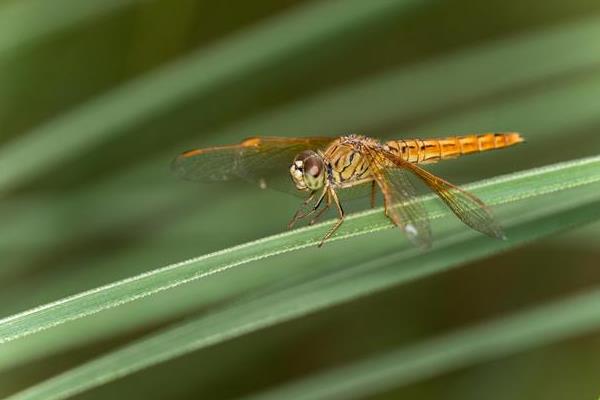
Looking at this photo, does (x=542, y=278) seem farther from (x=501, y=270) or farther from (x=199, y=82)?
(x=199, y=82)

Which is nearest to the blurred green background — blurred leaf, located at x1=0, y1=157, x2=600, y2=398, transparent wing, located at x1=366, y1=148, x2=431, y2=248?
blurred leaf, located at x1=0, y1=157, x2=600, y2=398

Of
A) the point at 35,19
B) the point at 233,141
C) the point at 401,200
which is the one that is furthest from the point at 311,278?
the point at 35,19

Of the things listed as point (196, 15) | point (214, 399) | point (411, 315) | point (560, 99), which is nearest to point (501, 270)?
point (411, 315)

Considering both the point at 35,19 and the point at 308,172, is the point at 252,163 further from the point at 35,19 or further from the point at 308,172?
the point at 35,19

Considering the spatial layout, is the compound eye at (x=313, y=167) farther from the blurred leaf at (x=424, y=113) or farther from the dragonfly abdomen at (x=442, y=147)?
the blurred leaf at (x=424, y=113)

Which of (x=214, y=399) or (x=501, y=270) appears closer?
(x=214, y=399)
